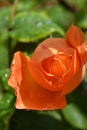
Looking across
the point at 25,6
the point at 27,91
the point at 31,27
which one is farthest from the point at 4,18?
the point at 27,91

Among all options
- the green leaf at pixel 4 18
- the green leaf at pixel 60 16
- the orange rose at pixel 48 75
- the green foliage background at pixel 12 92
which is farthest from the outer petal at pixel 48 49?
the green leaf at pixel 60 16

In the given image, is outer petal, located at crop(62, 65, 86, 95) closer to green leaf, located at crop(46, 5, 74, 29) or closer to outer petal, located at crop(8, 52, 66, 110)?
outer petal, located at crop(8, 52, 66, 110)

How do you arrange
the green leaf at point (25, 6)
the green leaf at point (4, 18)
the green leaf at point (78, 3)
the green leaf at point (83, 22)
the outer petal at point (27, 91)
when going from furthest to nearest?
the green leaf at point (78, 3) → the green leaf at point (25, 6) → the green leaf at point (83, 22) → the green leaf at point (4, 18) → the outer petal at point (27, 91)

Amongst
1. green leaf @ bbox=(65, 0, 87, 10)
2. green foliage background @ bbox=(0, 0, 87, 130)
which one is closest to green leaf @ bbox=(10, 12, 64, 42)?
green foliage background @ bbox=(0, 0, 87, 130)

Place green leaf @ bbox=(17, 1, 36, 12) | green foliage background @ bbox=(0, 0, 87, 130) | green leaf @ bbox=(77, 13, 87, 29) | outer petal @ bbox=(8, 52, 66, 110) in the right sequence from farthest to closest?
green leaf @ bbox=(17, 1, 36, 12) < green leaf @ bbox=(77, 13, 87, 29) < green foliage background @ bbox=(0, 0, 87, 130) < outer petal @ bbox=(8, 52, 66, 110)

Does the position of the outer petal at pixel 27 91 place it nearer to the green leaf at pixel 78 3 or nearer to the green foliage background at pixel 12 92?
the green foliage background at pixel 12 92

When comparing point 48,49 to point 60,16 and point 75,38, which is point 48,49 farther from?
point 60,16
